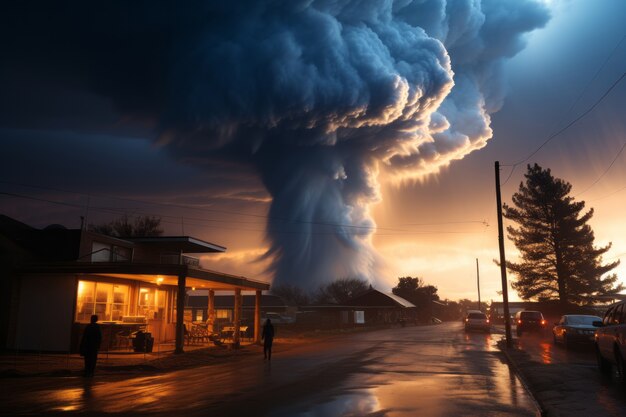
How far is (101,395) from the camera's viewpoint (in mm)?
11094

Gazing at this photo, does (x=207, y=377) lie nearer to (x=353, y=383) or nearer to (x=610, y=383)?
(x=353, y=383)

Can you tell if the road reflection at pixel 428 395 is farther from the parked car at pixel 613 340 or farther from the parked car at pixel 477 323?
the parked car at pixel 477 323

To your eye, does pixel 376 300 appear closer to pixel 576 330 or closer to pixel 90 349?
pixel 576 330

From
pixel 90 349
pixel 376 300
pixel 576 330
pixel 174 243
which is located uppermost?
pixel 174 243

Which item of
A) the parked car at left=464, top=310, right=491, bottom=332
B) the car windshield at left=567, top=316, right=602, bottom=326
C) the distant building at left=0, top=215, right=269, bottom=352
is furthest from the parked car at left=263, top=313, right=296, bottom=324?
the car windshield at left=567, top=316, right=602, bottom=326

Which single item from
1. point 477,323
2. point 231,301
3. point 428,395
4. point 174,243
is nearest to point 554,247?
point 477,323

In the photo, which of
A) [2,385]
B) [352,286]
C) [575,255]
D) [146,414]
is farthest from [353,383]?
[352,286]

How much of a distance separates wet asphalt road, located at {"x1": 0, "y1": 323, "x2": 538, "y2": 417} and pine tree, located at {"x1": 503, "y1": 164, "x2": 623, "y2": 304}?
36.4m

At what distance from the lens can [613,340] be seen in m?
12.1

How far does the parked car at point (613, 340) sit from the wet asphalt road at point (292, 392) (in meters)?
2.22

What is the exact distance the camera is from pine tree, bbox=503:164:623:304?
4859 centimetres

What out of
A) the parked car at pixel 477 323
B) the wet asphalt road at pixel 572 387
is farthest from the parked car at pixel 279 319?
the wet asphalt road at pixel 572 387

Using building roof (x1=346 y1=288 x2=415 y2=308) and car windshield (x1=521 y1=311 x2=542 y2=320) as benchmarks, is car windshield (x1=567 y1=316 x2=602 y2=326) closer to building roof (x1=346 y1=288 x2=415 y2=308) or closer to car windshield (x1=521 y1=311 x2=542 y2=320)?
car windshield (x1=521 y1=311 x2=542 y2=320)

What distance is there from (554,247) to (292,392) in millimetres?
45183
